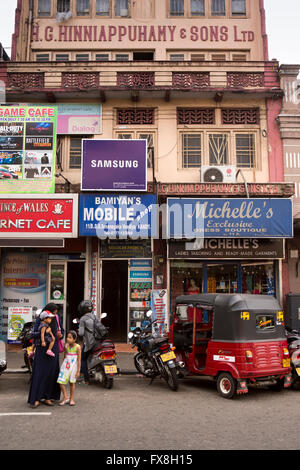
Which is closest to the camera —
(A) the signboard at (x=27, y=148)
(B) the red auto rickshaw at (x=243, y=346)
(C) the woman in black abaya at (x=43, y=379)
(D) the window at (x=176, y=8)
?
(C) the woman in black abaya at (x=43, y=379)

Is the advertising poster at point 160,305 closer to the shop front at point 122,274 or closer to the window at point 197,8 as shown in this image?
the shop front at point 122,274

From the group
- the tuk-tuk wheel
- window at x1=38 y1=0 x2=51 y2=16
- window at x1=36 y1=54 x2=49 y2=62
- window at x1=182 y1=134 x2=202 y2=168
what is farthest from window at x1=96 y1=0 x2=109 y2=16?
the tuk-tuk wheel

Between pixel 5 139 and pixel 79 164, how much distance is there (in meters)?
2.63

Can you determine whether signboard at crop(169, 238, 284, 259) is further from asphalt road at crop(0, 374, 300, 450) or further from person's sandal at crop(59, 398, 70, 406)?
person's sandal at crop(59, 398, 70, 406)

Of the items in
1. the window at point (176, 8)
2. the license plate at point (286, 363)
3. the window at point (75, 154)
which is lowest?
the license plate at point (286, 363)

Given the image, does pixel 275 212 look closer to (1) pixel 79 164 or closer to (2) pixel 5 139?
(1) pixel 79 164

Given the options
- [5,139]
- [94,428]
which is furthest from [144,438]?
[5,139]

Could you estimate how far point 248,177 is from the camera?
14.3 meters

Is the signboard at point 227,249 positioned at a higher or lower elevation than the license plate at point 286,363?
higher

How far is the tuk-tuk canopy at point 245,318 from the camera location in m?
7.57

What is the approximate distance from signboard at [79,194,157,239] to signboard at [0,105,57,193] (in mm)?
1520

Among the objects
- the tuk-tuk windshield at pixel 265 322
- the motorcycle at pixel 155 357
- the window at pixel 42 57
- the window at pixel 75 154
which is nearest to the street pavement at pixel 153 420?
the motorcycle at pixel 155 357

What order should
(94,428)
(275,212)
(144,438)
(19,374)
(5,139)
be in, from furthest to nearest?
(5,139) → (275,212) → (19,374) → (94,428) → (144,438)

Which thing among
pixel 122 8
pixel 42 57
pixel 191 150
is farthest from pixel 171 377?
pixel 122 8
